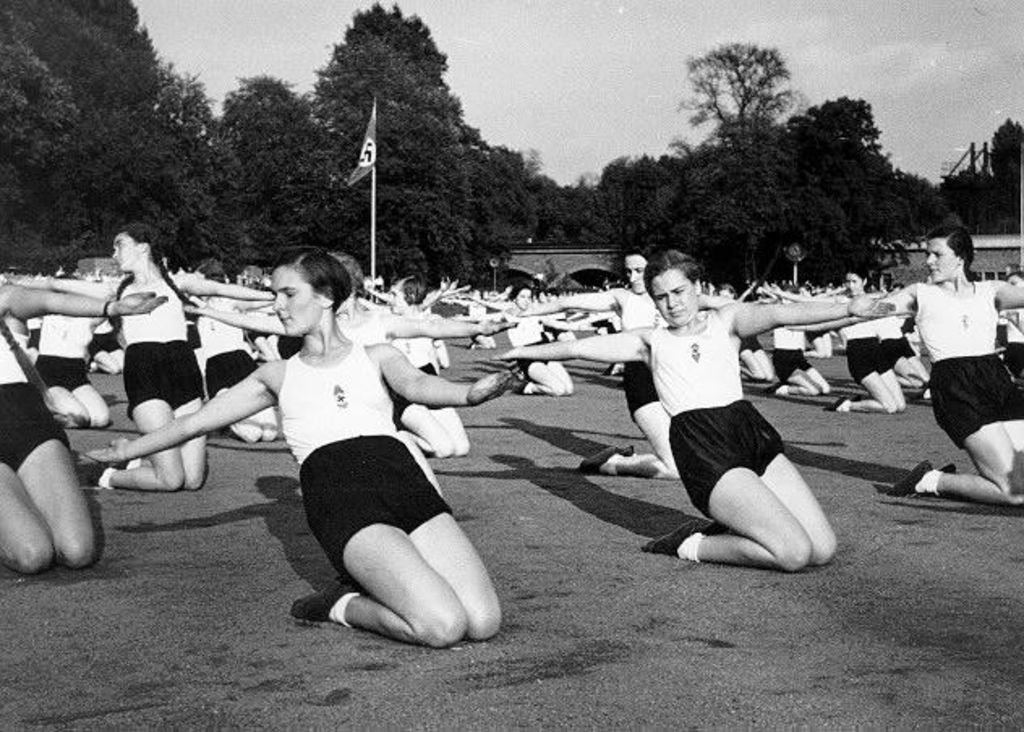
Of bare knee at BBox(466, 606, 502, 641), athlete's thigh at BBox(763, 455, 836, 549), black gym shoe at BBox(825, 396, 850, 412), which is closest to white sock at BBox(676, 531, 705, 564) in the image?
athlete's thigh at BBox(763, 455, 836, 549)

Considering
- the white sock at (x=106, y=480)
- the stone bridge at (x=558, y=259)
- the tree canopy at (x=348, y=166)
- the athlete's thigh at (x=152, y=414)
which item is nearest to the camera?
the white sock at (x=106, y=480)

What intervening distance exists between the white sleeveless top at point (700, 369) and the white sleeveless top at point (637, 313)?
4899 millimetres

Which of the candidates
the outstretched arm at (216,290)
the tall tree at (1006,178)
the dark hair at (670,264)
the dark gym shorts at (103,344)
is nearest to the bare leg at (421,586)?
the dark hair at (670,264)

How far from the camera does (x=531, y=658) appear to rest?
560 centimetres

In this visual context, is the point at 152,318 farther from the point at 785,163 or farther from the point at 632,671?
the point at 785,163

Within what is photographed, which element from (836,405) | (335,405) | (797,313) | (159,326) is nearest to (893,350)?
(836,405)

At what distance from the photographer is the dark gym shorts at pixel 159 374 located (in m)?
11.1

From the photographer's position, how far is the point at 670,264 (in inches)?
313

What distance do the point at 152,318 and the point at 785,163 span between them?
6931 cm

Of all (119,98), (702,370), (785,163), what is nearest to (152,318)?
(702,370)

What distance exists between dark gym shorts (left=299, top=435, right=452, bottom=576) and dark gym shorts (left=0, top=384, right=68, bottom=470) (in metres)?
2.06

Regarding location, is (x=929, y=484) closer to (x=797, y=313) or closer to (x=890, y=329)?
(x=797, y=313)

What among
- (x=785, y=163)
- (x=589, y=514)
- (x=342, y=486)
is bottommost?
(x=589, y=514)

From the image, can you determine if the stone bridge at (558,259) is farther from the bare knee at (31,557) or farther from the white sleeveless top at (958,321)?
the bare knee at (31,557)
